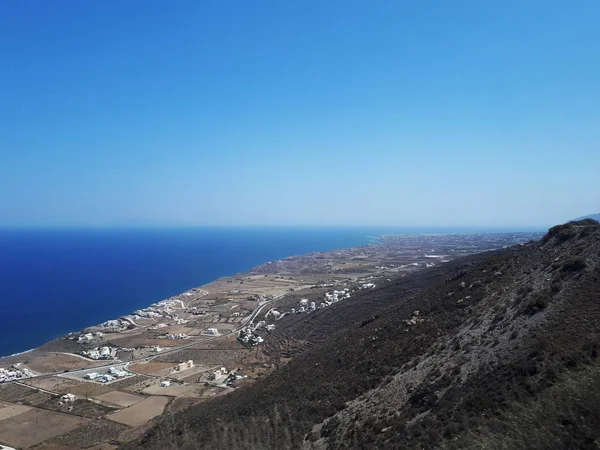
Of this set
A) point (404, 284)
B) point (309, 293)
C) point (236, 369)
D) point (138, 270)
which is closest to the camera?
point (236, 369)

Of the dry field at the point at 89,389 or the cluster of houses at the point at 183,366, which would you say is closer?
the dry field at the point at 89,389

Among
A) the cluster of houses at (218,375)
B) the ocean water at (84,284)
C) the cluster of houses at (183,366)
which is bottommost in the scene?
the ocean water at (84,284)

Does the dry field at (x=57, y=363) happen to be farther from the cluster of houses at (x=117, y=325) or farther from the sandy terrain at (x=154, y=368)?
the cluster of houses at (x=117, y=325)

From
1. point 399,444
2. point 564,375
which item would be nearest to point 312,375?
point 399,444

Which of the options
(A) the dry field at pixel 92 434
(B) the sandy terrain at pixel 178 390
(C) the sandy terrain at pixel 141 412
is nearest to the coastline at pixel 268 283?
(B) the sandy terrain at pixel 178 390

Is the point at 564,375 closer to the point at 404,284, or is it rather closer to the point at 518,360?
the point at 518,360

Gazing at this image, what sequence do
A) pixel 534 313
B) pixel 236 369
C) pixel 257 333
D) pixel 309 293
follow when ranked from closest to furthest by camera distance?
1. pixel 534 313
2. pixel 236 369
3. pixel 257 333
4. pixel 309 293

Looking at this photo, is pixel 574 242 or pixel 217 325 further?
pixel 217 325
